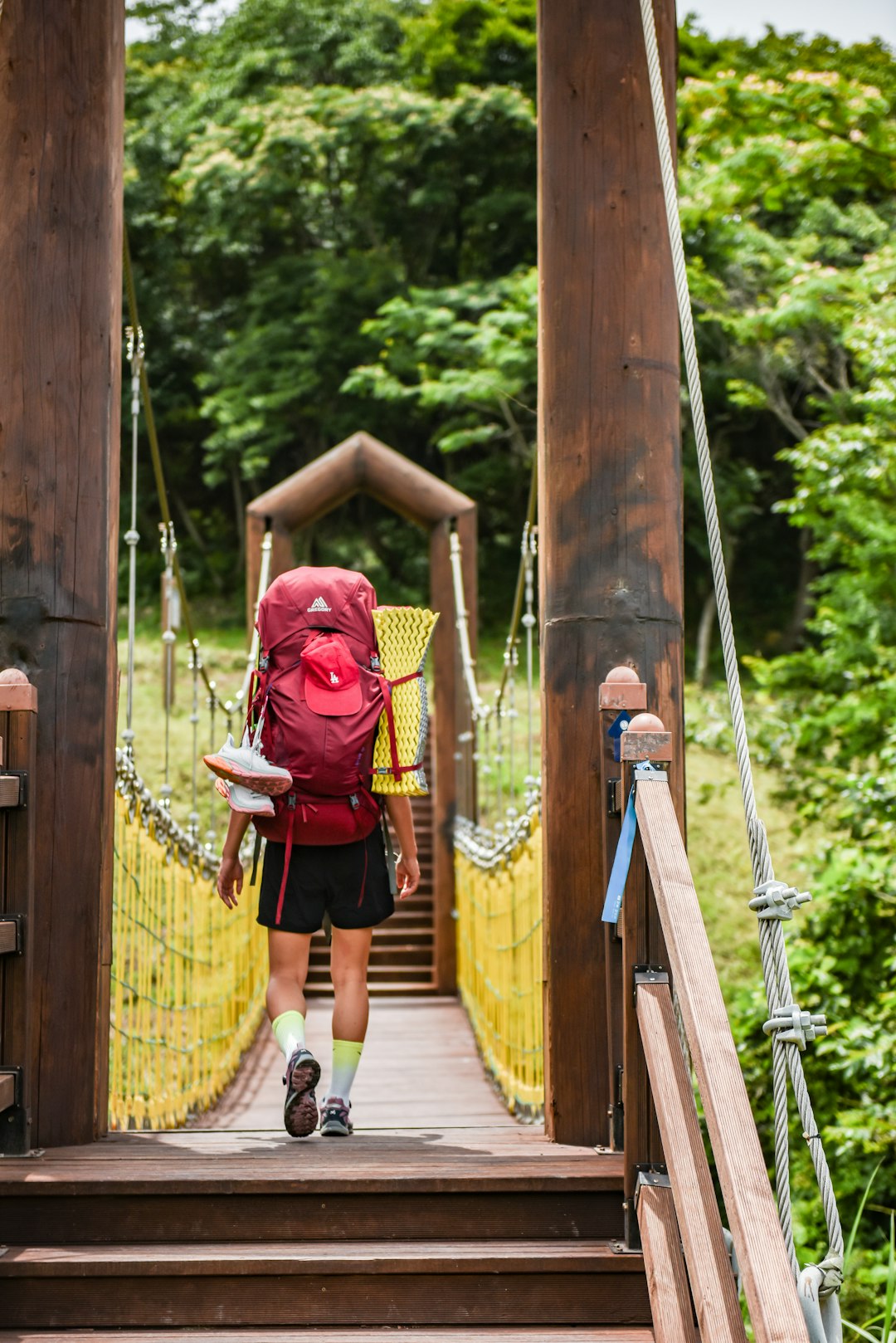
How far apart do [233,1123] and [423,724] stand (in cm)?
156

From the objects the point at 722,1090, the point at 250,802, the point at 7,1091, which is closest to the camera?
the point at 722,1090

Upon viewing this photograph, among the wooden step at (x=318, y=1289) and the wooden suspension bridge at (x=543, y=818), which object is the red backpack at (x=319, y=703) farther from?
the wooden step at (x=318, y=1289)

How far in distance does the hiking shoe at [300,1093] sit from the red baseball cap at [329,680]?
519mm

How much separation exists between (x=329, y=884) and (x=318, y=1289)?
2.19ft

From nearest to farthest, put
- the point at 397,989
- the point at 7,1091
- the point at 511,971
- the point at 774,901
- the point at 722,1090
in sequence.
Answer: the point at 722,1090 < the point at 774,901 < the point at 7,1091 < the point at 511,971 < the point at 397,989

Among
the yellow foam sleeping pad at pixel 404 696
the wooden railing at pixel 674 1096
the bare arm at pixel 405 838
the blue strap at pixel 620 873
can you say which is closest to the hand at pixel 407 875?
the bare arm at pixel 405 838

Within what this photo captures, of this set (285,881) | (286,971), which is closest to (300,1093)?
(286,971)

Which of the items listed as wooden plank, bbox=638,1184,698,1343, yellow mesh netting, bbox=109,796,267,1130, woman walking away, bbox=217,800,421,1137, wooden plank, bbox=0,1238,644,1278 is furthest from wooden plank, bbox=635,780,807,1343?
yellow mesh netting, bbox=109,796,267,1130

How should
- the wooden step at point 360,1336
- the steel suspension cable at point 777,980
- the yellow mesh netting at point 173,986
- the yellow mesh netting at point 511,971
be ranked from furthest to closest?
the yellow mesh netting at point 511,971 < the yellow mesh netting at point 173,986 < the wooden step at point 360,1336 < the steel suspension cable at point 777,980

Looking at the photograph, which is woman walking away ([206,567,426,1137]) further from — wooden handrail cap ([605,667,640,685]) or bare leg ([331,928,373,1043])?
wooden handrail cap ([605,667,640,685])

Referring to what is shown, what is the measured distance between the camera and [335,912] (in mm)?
2305

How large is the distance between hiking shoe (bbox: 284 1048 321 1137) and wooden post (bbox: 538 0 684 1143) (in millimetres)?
369

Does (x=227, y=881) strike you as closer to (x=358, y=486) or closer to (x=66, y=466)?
(x=66, y=466)

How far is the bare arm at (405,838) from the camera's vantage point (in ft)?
7.54
